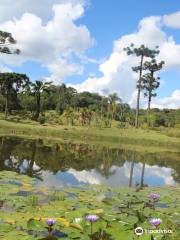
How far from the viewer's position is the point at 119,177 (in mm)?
17859

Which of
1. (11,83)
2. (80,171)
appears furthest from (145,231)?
(11,83)

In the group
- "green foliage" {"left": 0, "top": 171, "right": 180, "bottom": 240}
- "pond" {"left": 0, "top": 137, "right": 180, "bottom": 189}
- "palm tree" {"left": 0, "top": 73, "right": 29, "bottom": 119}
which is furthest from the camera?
"palm tree" {"left": 0, "top": 73, "right": 29, "bottom": 119}

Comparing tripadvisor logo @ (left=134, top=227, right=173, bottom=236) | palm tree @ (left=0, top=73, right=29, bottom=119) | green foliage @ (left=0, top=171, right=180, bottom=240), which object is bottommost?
green foliage @ (left=0, top=171, right=180, bottom=240)

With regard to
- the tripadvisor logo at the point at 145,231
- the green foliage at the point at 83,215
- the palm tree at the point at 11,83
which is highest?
the palm tree at the point at 11,83

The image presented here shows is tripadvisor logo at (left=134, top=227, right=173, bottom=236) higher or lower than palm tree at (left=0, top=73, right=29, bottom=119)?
lower

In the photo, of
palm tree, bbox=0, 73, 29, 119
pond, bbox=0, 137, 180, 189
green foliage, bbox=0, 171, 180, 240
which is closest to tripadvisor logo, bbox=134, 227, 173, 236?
green foliage, bbox=0, 171, 180, 240

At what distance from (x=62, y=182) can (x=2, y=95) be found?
59.9 metres

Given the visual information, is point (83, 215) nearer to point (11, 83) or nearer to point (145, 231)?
point (145, 231)

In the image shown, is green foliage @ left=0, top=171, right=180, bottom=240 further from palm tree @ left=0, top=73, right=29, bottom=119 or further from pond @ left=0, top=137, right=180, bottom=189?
palm tree @ left=0, top=73, right=29, bottom=119

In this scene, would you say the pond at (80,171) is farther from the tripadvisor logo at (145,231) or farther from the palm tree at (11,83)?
the palm tree at (11,83)

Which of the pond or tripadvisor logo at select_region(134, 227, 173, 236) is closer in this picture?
tripadvisor logo at select_region(134, 227, 173, 236)

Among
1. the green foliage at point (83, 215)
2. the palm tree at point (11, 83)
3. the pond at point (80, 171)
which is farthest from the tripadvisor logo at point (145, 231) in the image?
the palm tree at point (11, 83)

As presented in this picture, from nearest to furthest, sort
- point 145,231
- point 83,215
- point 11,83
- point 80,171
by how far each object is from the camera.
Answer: point 145,231 → point 83,215 → point 80,171 → point 11,83

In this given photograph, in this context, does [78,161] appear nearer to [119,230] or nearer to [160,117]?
[119,230]
